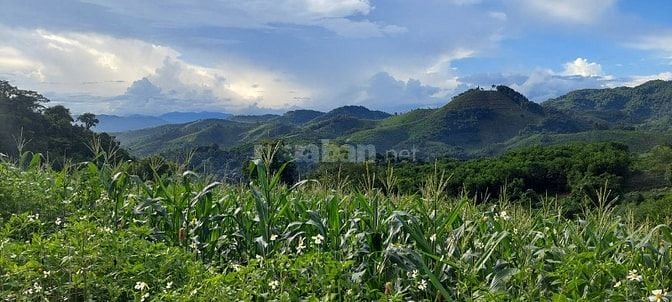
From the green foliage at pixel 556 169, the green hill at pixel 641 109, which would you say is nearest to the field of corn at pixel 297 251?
the green foliage at pixel 556 169

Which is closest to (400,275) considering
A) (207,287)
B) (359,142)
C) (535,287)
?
(535,287)

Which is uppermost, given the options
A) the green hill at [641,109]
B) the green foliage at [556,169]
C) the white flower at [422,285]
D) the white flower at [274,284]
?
the green hill at [641,109]

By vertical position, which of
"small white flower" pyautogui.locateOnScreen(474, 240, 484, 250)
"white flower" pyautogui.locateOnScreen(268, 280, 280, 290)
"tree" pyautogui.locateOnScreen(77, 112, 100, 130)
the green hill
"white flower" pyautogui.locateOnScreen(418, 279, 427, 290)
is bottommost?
"white flower" pyautogui.locateOnScreen(418, 279, 427, 290)

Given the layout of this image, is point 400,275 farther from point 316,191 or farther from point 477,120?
point 477,120

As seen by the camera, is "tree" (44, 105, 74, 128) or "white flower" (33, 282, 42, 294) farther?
"tree" (44, 105, 74, 128)

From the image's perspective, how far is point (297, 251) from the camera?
364 cm

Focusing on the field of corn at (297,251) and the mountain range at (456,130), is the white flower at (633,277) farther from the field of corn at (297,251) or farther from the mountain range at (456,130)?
the mountain range at (456,130)

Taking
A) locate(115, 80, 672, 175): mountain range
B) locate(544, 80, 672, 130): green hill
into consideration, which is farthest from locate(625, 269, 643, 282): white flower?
locate(544, 80, 672, 130): green hill

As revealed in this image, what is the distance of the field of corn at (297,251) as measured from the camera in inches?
112

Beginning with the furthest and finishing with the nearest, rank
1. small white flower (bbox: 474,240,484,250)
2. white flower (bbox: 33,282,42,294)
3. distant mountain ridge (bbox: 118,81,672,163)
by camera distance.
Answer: distant mountain ridge (bbox: 118,81,672,163) → small white flower (bbox: 474,240,484,250) → white flower (bbox: 33,282,42,294)

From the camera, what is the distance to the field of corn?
284 centimetres

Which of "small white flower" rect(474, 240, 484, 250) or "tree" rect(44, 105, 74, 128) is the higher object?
"tree" rect(44, 105, 74, 128)

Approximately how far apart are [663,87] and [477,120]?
326ft

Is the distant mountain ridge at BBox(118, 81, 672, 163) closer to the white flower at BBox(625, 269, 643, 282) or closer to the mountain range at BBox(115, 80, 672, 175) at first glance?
the mountain range at BBox(115, 80, 672, 175)
